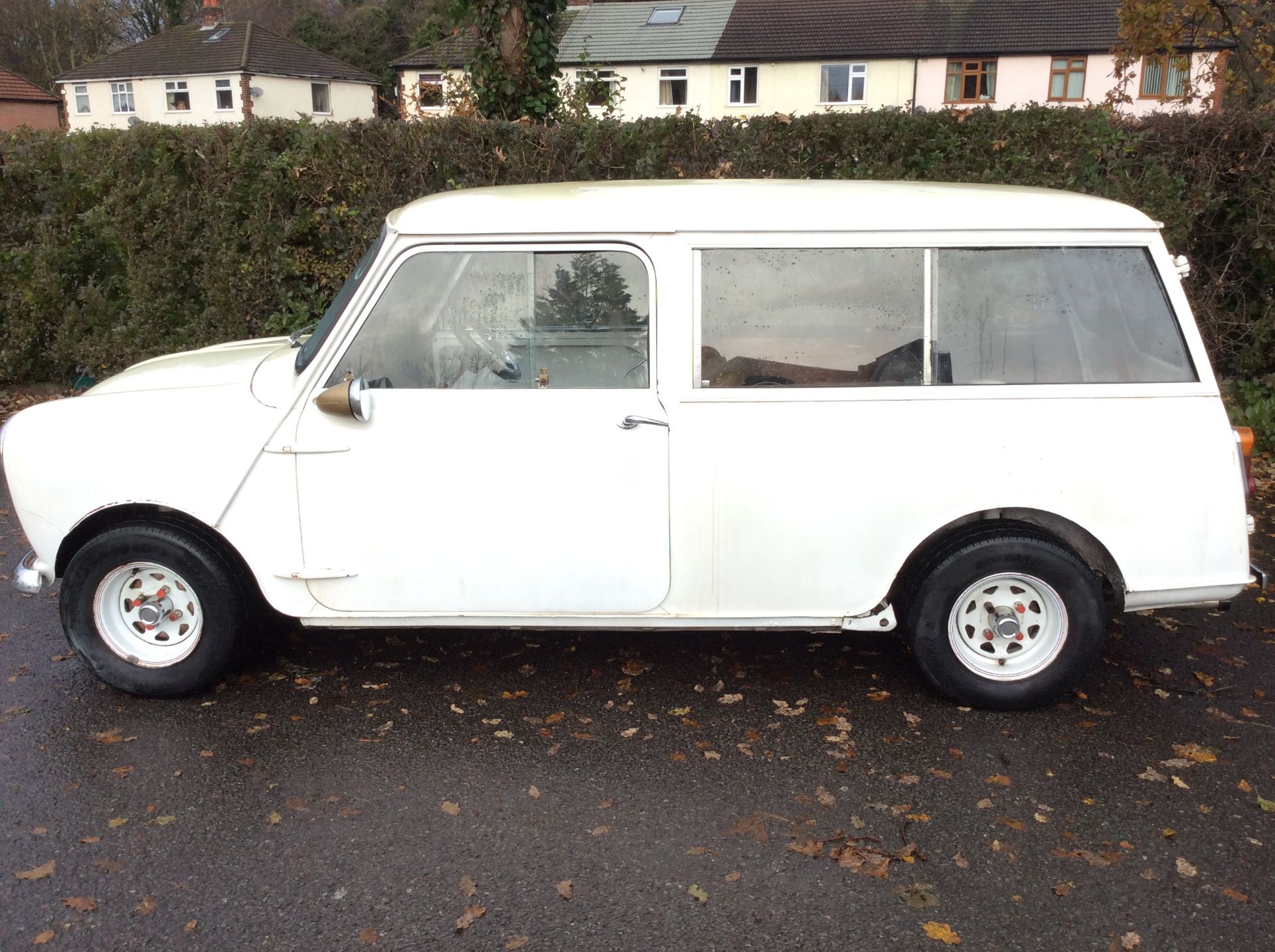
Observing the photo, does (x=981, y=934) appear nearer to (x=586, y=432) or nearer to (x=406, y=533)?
(x=586, y=432)

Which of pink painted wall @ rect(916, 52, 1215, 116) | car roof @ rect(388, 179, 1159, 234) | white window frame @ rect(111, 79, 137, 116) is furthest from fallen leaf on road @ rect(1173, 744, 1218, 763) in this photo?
white window frame @ rect(111, 79, 137, 116)

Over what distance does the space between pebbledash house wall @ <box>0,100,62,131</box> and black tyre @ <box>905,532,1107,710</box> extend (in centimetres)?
4658

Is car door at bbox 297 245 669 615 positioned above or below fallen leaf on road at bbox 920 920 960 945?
above

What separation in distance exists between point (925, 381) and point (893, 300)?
34 cm

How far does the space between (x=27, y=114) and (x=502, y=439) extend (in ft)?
163

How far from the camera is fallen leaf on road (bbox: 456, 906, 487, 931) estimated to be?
3160 millimetres

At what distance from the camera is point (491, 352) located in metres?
4.30

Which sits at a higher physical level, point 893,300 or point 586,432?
point 893,300

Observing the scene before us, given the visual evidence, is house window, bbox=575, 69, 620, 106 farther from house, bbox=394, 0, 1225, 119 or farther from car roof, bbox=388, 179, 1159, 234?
house, bbox=394, 0, 1225, 119

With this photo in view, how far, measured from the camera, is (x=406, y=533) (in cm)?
430

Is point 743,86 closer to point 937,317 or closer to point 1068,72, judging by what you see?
point 1068,72

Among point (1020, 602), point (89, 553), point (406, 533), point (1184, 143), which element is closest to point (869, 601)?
point (1020, 602)

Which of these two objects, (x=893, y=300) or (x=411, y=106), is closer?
(x=893, y=300)

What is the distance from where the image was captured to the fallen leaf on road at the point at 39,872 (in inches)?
134
